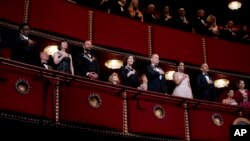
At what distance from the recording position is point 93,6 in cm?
1410

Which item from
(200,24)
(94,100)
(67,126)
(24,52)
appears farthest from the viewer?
(200,24)

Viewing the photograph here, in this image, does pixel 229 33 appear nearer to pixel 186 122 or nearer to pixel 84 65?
pixel 186 122

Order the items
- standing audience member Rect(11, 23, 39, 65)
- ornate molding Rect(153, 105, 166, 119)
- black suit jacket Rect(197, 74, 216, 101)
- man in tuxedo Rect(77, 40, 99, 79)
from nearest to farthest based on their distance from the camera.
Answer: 1. standing audience member Rect(11, 23, 39, 65)
2. man in tuxedo Rect(77, 40, 99, 79)
3. ornate molding Rect(153, 105, 166, 119)
4. black suit jacket Rect(197, 74, 216, 101)

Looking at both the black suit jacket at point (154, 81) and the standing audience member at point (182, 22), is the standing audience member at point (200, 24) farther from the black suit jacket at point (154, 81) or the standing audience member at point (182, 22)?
the black suit jacket at point (154, 81)

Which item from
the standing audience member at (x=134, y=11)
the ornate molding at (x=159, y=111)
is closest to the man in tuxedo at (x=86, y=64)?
the ornate molding at (x=159, y=111)

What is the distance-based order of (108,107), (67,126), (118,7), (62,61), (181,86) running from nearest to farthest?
1. (67,126)
2. (108,107)
3. (62,61)
4. (181,86)
5. (118,7)

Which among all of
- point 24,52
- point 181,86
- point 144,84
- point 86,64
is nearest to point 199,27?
point 181,86

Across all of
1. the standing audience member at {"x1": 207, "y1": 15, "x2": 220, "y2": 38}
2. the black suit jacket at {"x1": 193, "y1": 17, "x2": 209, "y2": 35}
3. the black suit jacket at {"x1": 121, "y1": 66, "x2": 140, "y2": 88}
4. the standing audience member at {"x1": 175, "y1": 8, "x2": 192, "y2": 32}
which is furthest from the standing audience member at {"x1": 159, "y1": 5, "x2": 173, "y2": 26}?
the black suit jacket at {"x1": 121, "y1": 66, "x2": 140, "y2": 88}

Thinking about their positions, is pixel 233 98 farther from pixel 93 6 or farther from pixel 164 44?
pixel 93 6

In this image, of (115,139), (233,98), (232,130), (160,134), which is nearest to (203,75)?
(233,98)

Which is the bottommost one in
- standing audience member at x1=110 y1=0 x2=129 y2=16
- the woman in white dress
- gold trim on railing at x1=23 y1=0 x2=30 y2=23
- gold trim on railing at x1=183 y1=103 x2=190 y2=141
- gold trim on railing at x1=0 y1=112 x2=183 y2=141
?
gold trim on railing at x1=0 y1=112 x2=183 y2=141

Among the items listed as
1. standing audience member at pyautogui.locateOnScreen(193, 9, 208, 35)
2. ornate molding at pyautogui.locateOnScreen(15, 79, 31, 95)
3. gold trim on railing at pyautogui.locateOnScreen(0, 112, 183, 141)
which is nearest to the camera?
gold trim on railing at pyautogui.locateOnScreen(0, 112, 183, 141)

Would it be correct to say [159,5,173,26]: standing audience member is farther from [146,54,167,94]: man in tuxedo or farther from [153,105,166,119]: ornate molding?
[153,105,166,119]: ornate molding

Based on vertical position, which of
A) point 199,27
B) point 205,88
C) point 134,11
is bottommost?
point 205,88
